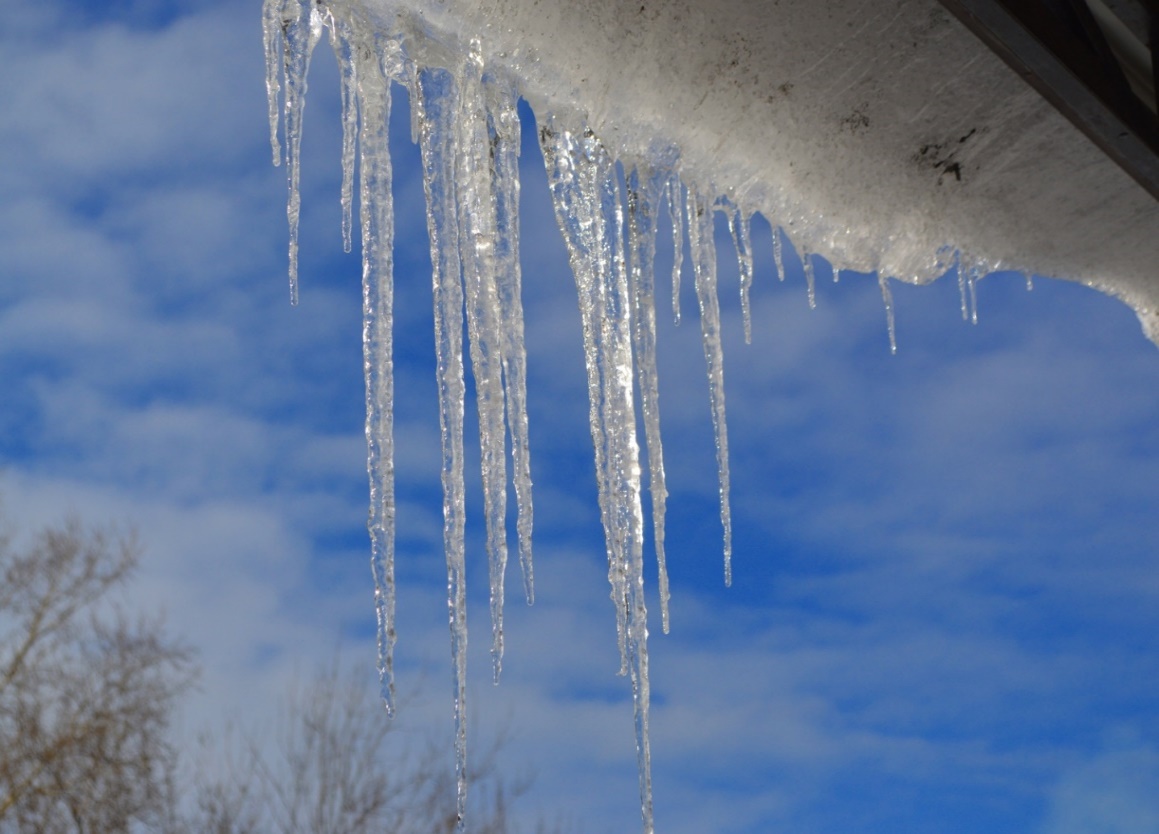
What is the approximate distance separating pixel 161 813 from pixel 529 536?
6580mm

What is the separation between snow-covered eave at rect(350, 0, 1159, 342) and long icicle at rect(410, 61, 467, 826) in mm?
181

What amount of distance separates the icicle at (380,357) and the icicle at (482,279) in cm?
14

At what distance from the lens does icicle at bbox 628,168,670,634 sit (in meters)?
1.87

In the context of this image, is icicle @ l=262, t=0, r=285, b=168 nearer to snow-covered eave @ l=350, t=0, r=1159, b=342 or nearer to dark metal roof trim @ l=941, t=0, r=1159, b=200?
snow-covered eave @ l=350, t=0, r=1159, b=342

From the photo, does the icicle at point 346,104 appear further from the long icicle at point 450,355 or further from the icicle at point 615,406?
the icicle at point 615,406

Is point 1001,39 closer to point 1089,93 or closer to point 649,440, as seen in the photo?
point 1089,93

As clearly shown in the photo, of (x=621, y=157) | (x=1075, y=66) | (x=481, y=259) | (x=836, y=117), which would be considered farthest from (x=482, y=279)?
(x=1075, y=66)

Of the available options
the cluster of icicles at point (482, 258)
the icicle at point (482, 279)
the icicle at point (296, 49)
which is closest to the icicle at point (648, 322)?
the cluster of icicles at point (482, 258)

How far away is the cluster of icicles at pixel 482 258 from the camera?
1.61 m

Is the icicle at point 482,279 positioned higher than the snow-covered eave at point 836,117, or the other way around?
the snow-covered eave at point 836,117

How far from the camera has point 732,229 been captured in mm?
2109

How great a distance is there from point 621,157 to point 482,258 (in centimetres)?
30

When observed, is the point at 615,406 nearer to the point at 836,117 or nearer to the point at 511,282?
the point at 511,282

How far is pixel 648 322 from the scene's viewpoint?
2.04m
